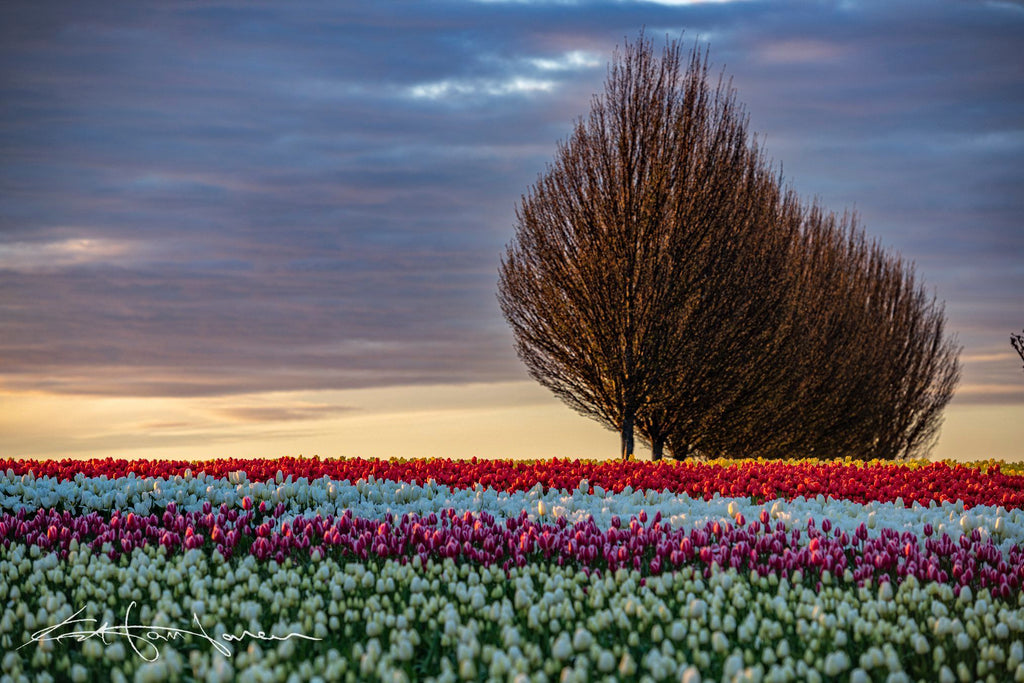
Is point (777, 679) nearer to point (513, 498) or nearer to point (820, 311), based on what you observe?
point (513, 498)

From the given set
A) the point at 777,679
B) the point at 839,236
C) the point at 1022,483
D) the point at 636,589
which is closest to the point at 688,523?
the point at 636,589

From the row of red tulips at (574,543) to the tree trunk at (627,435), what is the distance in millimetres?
11407

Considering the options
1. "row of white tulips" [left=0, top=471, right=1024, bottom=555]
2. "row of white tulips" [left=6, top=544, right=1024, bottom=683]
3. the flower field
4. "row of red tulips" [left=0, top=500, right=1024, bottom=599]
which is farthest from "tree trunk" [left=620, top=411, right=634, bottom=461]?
"row of white tulips" [left=6, top=544, right=1024, bottom=683]

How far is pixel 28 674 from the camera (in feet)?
17.1

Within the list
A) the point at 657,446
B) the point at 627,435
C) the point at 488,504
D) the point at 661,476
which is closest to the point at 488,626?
the point at 488,504

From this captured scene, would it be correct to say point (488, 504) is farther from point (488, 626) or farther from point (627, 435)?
point (627, 435)

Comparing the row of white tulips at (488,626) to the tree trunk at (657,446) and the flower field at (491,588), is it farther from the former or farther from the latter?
the tree trunk at (657,446)

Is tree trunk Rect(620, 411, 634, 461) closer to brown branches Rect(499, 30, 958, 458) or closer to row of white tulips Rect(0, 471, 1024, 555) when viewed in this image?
brown branches Rect(499, 30, 958, 458)

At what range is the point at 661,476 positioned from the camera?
12203mm
